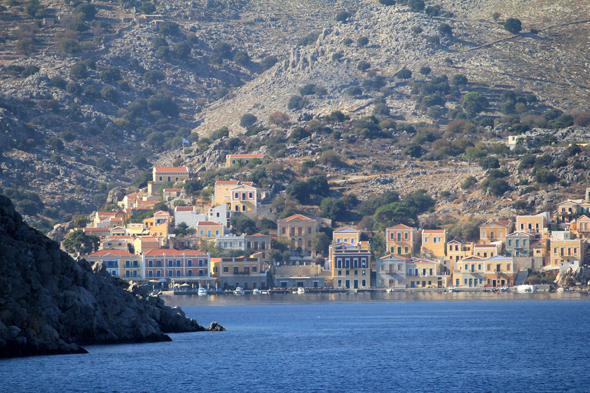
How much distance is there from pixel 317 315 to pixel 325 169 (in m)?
70.9

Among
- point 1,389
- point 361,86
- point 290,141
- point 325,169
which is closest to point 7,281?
point 1,389

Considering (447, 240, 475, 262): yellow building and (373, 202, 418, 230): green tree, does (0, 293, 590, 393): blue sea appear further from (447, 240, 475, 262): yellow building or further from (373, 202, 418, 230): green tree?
(373, 202, 418, 230): green tree

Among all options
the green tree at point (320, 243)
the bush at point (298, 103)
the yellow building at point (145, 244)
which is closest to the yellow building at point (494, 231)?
the green tree at point (320, 243)

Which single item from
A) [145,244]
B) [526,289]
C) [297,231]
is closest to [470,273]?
[526,289]

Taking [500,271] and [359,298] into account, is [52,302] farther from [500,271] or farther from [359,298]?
[500,271]

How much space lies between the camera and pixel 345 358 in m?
48.6

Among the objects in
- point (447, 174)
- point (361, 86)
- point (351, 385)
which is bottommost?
point (351, 385)

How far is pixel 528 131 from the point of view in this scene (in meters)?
158

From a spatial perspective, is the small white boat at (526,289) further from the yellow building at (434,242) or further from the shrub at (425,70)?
the shrub at (425,70)

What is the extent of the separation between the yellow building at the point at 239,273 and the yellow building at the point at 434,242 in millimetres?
22272

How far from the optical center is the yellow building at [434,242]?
122 m

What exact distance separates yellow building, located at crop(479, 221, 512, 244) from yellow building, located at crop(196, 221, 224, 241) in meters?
35.3

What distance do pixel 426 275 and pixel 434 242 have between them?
6354 millimetres

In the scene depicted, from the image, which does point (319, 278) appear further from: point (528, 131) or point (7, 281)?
point (7, 281)
